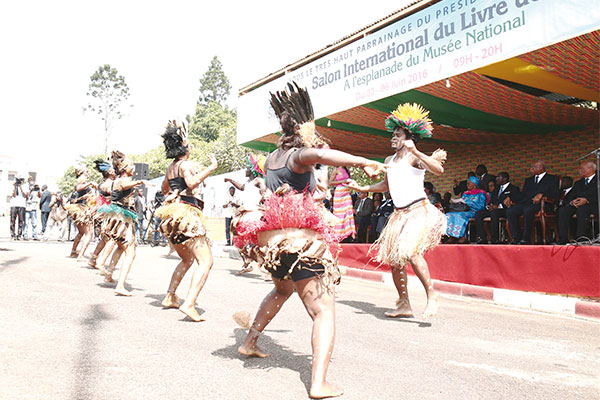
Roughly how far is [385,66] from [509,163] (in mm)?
4971

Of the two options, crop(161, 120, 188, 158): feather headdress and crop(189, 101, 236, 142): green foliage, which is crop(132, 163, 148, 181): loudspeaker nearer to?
crop(161, 120, 188, 158): feather headdress

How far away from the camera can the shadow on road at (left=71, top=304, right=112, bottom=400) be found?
2706 millimetres

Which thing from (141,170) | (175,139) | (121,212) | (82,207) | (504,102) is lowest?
(121,212)

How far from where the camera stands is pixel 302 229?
299cm

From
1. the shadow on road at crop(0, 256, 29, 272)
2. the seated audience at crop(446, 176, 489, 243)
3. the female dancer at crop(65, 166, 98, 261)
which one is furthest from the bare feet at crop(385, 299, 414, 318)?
the female dancer at crop(65, 166, 98, 261)

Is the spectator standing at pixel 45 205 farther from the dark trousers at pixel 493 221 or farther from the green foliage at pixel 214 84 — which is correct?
the green foliage at pixel 214 84

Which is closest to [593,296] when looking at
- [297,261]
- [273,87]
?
[297,261]

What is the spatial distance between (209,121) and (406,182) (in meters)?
57.1

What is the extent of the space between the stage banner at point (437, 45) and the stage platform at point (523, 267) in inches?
106

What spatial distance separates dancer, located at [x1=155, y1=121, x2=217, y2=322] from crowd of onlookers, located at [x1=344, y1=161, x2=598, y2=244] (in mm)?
5425

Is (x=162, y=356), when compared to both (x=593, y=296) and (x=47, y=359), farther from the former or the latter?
(x=593, y=296)

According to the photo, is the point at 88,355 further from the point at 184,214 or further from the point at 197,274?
the point at 184,214

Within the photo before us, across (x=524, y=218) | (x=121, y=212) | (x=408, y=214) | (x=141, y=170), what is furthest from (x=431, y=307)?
(x=141, y=170)

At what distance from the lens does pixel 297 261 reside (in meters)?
2.89
